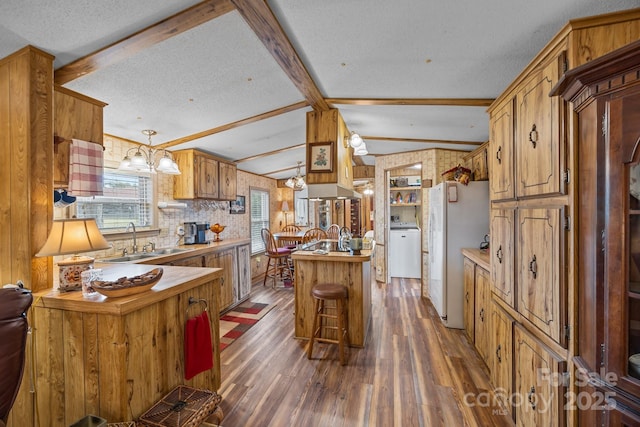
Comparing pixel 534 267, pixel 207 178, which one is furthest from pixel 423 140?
pixel 207 178

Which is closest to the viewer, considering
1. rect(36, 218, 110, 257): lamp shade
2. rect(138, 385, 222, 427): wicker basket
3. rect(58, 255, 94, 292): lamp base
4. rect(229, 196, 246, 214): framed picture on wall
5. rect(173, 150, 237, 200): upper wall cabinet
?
rect(138, 385, 222, 427): wicker basket

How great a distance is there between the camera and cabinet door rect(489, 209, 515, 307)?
175 cm

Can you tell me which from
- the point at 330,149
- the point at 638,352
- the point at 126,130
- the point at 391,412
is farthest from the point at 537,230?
the point at 126,130

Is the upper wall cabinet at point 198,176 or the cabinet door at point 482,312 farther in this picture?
the upper wall cabinet at point 198,176

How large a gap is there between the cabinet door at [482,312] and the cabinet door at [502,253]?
1.43 feet

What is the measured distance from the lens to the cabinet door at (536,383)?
1.28m

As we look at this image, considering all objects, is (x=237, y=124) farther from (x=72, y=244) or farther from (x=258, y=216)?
(x=258, y=216)

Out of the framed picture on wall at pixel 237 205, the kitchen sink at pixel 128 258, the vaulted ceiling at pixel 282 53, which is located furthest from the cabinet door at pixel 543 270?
the framed picture on wall at pixel 237 205

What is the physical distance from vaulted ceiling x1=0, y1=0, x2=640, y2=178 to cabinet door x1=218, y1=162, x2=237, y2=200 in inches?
48.2

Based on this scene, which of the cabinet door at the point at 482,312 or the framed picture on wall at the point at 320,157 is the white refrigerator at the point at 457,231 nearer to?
the cabinet door at the point at 482,312

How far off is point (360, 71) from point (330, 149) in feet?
3.26

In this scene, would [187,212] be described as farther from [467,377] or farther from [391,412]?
[467,377]

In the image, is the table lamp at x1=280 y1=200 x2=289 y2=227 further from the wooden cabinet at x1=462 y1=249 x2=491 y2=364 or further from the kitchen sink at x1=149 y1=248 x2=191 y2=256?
the wooden cabinet at x1=462 y1=249 x2=491 y2=364

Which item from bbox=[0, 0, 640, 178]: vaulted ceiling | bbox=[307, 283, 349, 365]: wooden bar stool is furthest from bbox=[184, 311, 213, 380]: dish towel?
bbox=[0, 0, 640, 178]: vaulted ceiling
